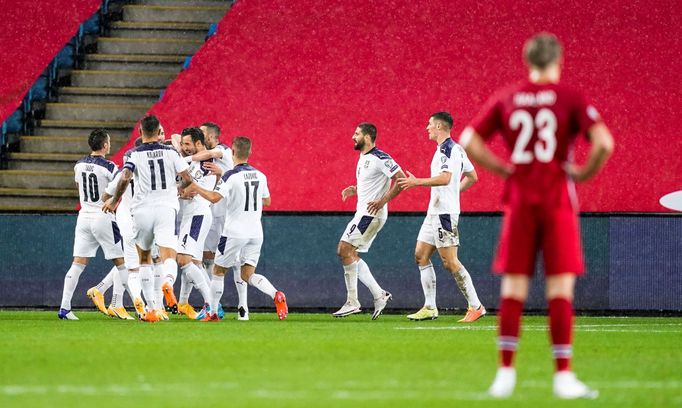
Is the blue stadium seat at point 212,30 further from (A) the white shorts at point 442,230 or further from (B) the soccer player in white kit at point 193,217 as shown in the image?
(A) the white shorts at point 442,230

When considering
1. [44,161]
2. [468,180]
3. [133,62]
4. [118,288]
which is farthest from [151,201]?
[133,62]

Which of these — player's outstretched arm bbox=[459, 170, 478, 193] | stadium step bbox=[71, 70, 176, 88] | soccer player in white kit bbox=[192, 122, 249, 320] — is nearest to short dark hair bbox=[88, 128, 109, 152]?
soccer player in white kit bbox=[192, 122, 249, 320]

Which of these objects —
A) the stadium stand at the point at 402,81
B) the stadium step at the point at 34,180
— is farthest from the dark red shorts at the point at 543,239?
the stadium step at the point at 34,180

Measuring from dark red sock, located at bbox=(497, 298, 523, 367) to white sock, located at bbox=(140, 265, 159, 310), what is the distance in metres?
7.17

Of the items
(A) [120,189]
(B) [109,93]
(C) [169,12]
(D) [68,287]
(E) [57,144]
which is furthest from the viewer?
(C) [169,12]

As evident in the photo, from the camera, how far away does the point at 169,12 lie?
2166cm

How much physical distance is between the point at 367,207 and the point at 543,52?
7.76m

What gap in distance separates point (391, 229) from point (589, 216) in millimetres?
2402

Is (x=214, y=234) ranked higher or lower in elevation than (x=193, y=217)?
lower

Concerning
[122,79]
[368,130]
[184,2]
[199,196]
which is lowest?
[199,196]

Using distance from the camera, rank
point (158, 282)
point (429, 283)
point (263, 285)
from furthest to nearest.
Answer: point (429, 283)
point (158, 282)
point (263, 285)

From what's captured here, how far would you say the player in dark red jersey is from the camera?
21.6 ft

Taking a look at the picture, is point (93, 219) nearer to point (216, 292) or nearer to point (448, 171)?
point (216, 292)

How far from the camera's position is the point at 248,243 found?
45.9 feet
